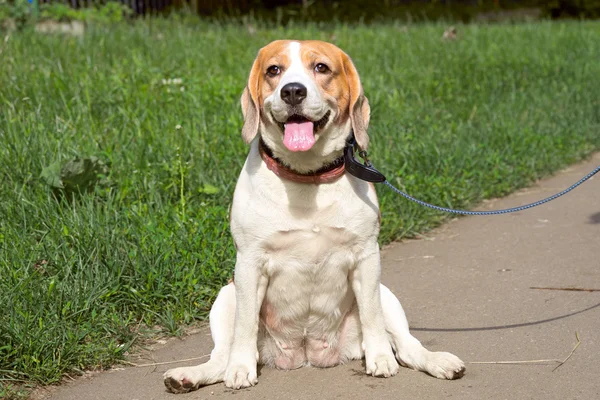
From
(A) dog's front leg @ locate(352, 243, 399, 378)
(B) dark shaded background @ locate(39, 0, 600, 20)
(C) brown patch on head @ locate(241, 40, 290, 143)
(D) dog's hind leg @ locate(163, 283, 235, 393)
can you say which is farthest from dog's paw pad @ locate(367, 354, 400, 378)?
(B) dark shaded background @ locate(39, 0, 600, 20)

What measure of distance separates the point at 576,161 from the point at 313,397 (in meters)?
5.03

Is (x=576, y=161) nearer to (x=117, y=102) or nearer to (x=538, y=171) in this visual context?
(x=538, y=171)

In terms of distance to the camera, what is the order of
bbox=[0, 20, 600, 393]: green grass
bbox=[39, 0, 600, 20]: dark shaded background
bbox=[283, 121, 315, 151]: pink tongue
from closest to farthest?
bbox=[283, 121, 315, 151]: pink tongue
bbox=[0, 20, 600, 393]: green grass
bbox=[39, 0, 600, 20]: dark shaded background

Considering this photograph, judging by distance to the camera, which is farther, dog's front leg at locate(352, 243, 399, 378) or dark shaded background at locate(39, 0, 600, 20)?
dark shaded background at locate(39, 0, 600, 20)

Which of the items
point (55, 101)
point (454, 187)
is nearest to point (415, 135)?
point (454, 187)

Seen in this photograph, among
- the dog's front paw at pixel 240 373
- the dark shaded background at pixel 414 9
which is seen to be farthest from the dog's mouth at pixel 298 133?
the dark shaded background at pixel 414 9

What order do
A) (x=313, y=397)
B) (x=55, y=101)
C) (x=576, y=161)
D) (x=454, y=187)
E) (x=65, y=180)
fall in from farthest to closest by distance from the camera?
1. (x=576, y=161)
2. (x=55, y=101)
3. (x=454, y=187)
4. (x=65, y=180)
5. (x=313, y=397)

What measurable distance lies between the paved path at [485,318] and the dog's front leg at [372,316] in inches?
2.5

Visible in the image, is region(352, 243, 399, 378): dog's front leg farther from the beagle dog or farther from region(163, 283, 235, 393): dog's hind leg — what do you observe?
region(163, 283, 235, 393): dog's hind leg

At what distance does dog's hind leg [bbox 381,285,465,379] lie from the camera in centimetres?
365

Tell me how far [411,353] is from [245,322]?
723 mm

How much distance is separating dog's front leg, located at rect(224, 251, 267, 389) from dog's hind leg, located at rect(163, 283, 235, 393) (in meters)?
0.06

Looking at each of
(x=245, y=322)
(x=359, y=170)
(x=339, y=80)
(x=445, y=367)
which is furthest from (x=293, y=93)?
(x=445, y=367)

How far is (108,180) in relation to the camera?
5.61m
